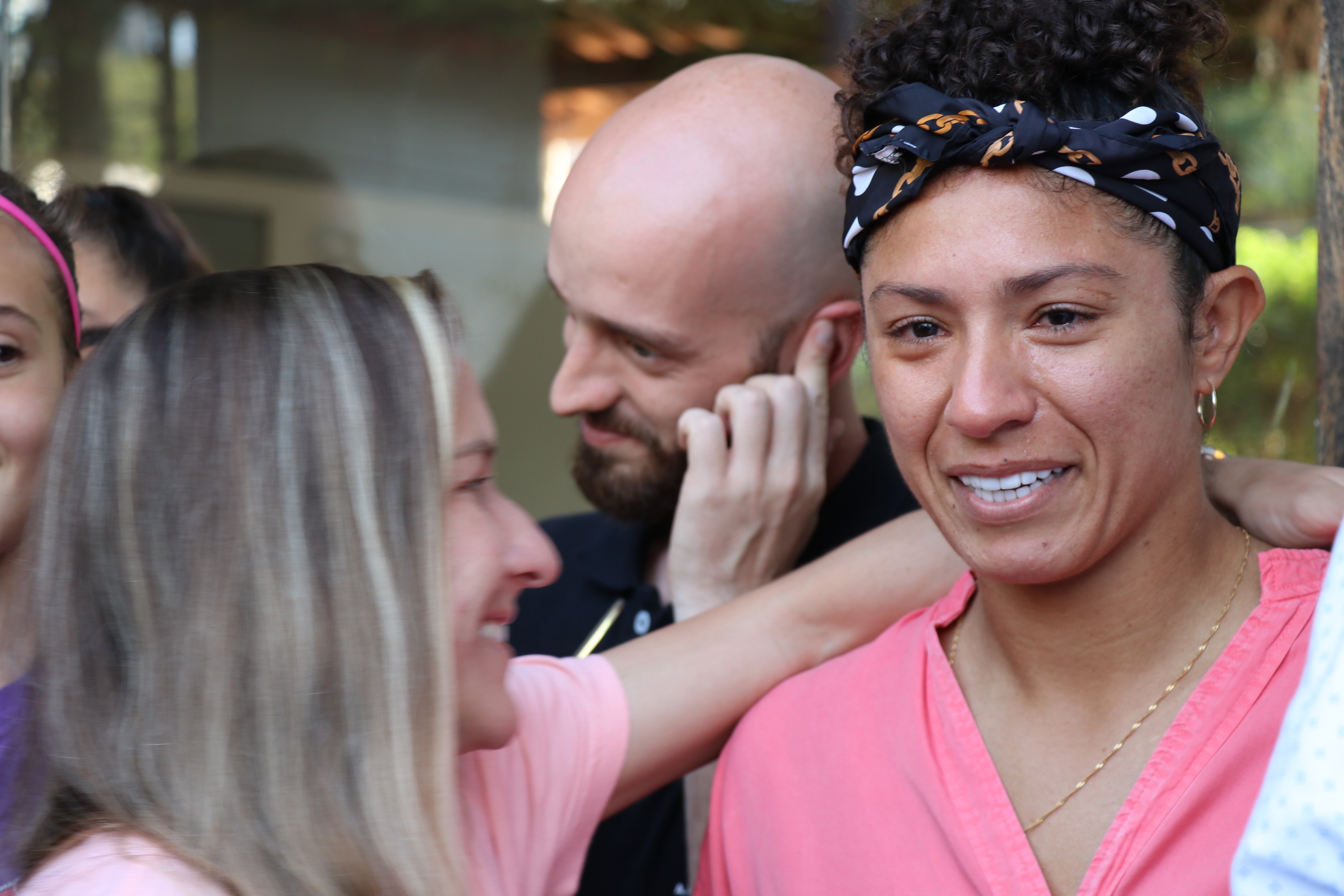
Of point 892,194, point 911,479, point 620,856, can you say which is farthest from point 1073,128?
point 620,856

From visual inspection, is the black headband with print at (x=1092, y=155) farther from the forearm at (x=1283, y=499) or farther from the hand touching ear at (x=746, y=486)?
the hand touching ear at (x=746, y=486)

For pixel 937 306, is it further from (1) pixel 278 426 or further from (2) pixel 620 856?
(2) pixel 620 856

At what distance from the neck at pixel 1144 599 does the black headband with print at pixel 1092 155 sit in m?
0.33

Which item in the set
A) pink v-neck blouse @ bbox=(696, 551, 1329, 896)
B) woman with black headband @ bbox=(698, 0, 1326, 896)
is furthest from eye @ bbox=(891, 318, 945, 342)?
pink v-neck blouse @ bbox=(696, 551, 1329, 896)

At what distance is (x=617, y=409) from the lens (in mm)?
2289

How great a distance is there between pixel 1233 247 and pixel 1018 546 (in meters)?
0.45

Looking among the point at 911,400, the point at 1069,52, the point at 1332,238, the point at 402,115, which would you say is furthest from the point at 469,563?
the point at 402,115

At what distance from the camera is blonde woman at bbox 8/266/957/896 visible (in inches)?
49.7

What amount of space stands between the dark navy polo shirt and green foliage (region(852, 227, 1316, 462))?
377 cm

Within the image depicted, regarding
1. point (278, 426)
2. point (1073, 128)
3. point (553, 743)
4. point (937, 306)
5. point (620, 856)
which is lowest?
point (620, 856)

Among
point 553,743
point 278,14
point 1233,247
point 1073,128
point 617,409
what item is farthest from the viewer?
point 278,14

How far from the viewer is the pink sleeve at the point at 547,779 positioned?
1.65 meters

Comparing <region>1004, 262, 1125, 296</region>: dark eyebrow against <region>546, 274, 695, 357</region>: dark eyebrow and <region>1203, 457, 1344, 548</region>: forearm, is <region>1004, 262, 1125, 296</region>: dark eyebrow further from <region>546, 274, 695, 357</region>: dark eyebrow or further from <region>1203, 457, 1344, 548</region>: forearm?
<region>546, 274, 695, 357</region>: dark eyebrow

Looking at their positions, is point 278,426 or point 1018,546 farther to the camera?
point 1018,546
